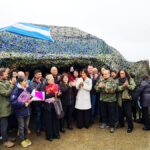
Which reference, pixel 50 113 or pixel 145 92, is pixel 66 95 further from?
pixel 145 92

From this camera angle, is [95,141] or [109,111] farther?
[109,111]

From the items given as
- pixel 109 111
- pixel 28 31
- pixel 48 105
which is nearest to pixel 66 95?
pixel 48 105

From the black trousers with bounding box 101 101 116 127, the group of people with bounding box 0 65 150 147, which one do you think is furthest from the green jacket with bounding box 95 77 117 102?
the black trousers with bounding box 101 101 116 127

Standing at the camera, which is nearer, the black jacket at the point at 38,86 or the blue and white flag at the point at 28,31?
the black jacket at the point at 38,86

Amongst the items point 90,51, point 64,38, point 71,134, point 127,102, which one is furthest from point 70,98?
point 64,38

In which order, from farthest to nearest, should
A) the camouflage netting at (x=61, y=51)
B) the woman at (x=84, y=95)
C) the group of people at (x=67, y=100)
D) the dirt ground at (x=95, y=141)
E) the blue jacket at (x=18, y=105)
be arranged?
the camouflage netting at (x=61, y=51) < the woman at (x=84, y=95) < the dirt ground at (x=95, y=141) < the group of people at (x=67, y=100) < the blue jacket at (x=18, y=105)

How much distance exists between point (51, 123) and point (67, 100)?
0.82 metres

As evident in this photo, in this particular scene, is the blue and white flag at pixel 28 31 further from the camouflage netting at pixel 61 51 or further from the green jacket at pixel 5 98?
the green jacket at pixel 5 98

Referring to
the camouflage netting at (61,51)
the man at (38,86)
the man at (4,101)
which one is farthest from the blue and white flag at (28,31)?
the man at (4,101)

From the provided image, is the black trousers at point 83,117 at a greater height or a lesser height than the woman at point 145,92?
lesser

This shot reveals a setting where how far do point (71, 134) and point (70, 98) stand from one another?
1055 millimetres

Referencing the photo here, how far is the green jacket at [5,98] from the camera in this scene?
12.3 feet

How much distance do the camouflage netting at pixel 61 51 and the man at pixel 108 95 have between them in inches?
89.3

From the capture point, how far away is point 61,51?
698cm
